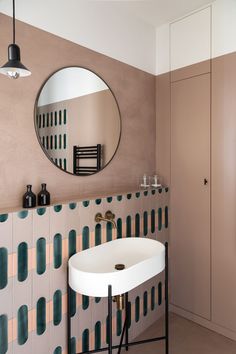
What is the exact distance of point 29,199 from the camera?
5.30ft

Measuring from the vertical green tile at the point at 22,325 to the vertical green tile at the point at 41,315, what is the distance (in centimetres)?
7

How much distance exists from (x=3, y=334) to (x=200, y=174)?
1.81 metres

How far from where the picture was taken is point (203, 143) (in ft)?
7.70

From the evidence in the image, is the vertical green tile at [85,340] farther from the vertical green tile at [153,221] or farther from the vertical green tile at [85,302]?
the vertical green tile at [153,221]

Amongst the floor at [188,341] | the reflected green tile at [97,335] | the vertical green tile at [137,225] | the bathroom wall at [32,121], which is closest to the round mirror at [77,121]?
the bathroom wall at [32,121]

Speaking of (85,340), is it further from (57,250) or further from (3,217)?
(3,217)

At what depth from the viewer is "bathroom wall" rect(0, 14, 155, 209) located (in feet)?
5.34

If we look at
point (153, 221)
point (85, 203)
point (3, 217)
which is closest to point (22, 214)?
point (3, 217)

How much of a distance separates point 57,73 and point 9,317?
1501 millimetres

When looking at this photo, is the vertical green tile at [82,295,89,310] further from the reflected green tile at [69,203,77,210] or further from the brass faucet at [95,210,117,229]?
the reflected green tile at [69,203,77,210]

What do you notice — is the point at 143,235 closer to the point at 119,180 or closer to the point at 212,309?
the point at 119,180

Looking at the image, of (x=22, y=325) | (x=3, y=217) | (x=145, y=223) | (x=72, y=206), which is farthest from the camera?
(x=145, y=223)

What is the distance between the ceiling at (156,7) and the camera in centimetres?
221

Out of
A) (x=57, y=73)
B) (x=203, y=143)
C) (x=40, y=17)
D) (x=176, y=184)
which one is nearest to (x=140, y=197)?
(x=176, y=184)
